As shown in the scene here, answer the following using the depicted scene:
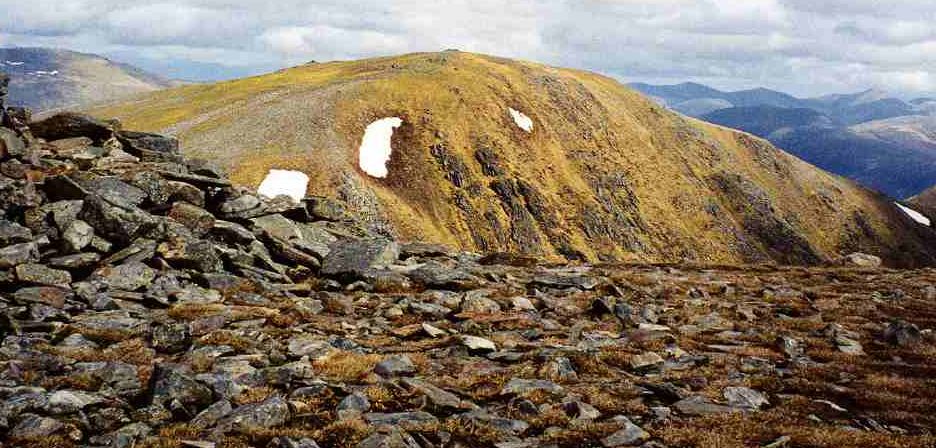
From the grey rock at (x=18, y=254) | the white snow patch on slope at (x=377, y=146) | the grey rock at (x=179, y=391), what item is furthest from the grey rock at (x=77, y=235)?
the white snow patch on slope at (x=377, y=146)

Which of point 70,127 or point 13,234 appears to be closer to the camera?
point 13,234

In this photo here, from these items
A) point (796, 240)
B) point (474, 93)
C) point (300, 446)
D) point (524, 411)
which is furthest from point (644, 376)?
point (796, 240)

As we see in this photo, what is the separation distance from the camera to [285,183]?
82750 mm

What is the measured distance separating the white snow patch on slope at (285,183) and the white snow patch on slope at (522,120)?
56.7m

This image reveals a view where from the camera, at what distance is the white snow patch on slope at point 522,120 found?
12975cm

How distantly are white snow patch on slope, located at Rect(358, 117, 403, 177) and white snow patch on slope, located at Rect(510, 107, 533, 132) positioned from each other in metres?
29.1

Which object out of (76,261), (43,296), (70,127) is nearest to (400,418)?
(43,296)

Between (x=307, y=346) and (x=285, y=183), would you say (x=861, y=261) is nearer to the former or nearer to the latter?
(x=307, y=346)

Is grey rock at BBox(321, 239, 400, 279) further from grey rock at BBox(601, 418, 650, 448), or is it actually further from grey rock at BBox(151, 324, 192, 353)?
grey rock at BBox(601, 418, 650, 448)

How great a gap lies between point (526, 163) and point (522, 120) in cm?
1433

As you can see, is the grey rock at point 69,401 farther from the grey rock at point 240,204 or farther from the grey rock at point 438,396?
the grey rock at point 240,204

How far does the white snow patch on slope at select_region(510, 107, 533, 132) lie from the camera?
426 ft

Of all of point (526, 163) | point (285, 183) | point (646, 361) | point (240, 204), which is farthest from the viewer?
point (526, 163)

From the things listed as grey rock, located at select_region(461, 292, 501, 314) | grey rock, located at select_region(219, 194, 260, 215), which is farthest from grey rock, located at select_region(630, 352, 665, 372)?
grey rock, located at select_region(219, 194, 260, 215)
